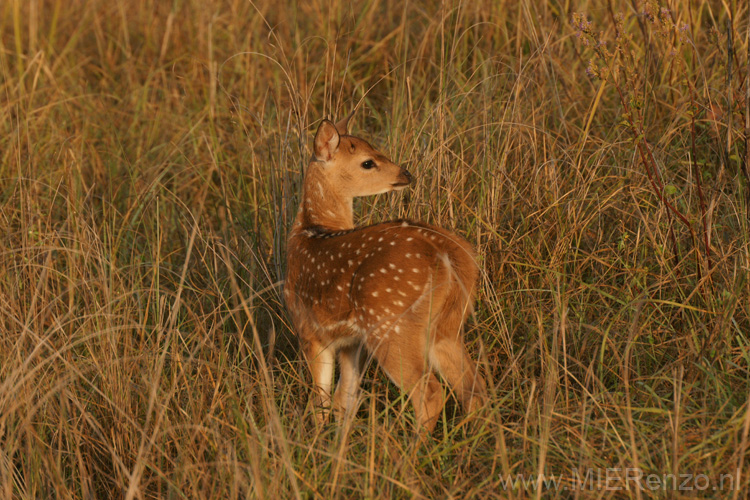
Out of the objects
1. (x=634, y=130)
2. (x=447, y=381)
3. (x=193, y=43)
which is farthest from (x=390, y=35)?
(x=447, y=381)

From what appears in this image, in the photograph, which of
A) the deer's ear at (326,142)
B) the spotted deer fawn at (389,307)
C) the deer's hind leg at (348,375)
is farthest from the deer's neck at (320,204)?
the deer's hind leg at (348,375)

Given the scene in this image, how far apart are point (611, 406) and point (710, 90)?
2.49 meters

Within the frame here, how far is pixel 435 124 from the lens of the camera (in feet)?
15.6

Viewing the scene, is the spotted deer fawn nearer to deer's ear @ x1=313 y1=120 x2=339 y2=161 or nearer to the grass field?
the grass field

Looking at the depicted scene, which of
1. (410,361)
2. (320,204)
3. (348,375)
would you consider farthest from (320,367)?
(320,204)

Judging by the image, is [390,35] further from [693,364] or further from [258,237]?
[693,364]

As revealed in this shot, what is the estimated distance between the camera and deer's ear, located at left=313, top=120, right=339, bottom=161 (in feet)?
14.8

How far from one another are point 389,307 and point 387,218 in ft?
4.03

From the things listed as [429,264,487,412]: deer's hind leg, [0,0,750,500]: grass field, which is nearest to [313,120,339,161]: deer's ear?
[0,0,750,500]: grass field

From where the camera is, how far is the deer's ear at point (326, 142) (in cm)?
450

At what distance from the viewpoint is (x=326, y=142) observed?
458 centimetres

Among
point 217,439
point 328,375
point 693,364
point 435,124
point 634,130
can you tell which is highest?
point 634,130

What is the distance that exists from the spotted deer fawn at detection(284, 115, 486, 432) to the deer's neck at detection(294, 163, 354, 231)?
0.24 m

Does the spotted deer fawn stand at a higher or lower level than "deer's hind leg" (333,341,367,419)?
higher
